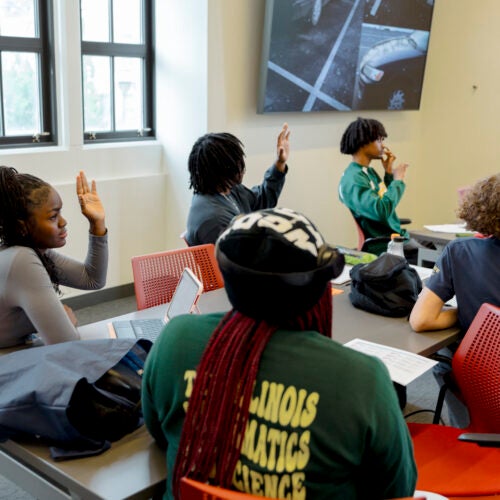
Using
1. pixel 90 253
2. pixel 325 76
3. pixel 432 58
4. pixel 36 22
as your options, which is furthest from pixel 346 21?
pixel 90 253

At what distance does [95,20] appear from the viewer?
4.40 meters

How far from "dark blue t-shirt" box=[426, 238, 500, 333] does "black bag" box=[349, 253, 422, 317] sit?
0.22 metres

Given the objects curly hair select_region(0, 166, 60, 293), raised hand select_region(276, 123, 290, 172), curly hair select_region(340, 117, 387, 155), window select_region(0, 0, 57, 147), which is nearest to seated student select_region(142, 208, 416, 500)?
curly hair select_region(0, 166, 60, 293)

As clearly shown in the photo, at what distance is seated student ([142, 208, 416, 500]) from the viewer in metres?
1.20

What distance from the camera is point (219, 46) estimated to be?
4461 millimetres

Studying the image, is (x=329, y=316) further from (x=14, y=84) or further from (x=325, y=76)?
(x=325, y=76)

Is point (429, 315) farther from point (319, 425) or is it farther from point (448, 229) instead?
point (448, 229)

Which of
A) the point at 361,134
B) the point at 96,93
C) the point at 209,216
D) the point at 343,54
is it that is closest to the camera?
the point at 209,216

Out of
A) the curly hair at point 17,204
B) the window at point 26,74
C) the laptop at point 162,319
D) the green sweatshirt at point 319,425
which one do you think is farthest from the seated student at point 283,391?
the window at point 26,74

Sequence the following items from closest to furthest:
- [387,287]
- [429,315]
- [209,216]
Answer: [429,315] < [387,287] < [209,216]

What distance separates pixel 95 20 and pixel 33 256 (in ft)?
9.57

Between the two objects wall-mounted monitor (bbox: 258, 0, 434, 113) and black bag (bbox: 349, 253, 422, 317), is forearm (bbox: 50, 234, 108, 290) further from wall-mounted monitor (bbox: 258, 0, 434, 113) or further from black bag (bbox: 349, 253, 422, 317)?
wall-mounted monitor (bbox: 258, 0, 434, 113)

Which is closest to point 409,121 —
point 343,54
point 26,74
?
point 343,54

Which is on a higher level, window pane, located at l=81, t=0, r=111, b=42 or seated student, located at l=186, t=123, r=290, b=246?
window pane, located at l=81, t=0, r=111, b=42
